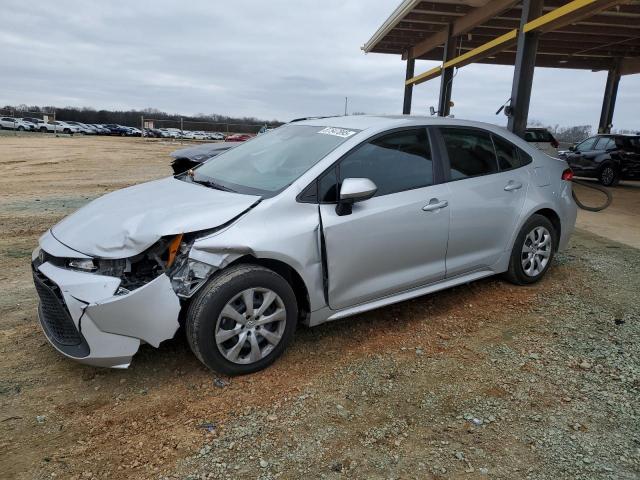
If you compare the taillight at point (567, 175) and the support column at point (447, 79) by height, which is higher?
the support column at point (447, 79)

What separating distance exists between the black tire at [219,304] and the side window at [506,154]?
8.19ft

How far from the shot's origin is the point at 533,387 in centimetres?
307

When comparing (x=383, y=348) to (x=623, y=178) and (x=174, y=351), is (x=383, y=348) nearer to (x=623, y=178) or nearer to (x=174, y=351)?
(x=174, y=351)

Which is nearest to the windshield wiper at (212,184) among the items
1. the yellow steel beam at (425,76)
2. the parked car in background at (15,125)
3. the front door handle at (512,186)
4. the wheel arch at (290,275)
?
the wheel arch at (290,275)

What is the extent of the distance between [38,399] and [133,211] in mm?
1237

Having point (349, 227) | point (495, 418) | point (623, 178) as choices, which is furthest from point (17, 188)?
point (623, 178)

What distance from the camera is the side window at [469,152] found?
159 inches

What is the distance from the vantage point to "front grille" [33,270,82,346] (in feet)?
9.27

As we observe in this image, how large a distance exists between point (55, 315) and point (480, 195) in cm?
327

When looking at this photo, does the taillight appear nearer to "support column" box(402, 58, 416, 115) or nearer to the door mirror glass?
the door mirror glass

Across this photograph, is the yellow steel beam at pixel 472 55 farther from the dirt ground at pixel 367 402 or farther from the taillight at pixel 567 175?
the dirt ground at pixel 367 402

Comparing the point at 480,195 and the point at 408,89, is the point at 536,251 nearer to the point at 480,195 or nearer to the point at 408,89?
the point at 480,195

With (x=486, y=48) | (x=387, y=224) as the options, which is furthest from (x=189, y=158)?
(x=486, y=48)

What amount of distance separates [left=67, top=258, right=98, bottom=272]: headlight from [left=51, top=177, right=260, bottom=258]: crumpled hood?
48mm
